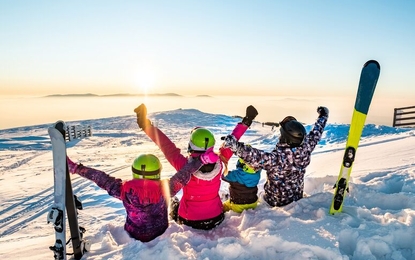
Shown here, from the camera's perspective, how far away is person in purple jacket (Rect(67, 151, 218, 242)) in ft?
11.3

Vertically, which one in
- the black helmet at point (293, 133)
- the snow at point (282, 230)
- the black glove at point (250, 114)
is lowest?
the snow at point (282, 230)

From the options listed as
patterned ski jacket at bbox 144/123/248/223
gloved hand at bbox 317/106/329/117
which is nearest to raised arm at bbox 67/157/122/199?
patterned ski jacket at bbox 144/123/248/223

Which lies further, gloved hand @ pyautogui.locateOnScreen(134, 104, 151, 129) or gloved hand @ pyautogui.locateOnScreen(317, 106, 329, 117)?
gloved hand @ pyautogui.locateOnScreen(317, 106, 329, 117)

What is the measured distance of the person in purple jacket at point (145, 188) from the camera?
3.44 meters

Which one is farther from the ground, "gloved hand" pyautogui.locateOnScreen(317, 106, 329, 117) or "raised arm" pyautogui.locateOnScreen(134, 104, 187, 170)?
"gloved hand" pyautogui.locateOnScreen(317, 106, 329, 117)

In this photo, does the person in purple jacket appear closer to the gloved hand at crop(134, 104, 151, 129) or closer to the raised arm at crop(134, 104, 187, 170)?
the raised arm at crop(134, 104, 187, 170)

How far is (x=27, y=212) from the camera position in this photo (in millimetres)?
8062

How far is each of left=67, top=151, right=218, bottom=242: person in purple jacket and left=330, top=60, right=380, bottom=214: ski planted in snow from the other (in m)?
1.75

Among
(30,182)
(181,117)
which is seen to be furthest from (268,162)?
(181,117)

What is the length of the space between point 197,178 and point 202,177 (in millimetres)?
→ 74

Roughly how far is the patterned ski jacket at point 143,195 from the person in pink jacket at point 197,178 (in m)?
0.25

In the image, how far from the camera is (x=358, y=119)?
420 cm

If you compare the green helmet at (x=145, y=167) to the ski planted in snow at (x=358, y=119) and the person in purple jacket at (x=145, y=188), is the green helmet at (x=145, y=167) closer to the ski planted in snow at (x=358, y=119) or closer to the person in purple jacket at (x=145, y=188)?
the person in purple jacket at (x=145, y=188)

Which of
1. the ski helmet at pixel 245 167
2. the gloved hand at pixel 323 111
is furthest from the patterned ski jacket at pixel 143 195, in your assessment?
the gloved hand at pixel 323 111
